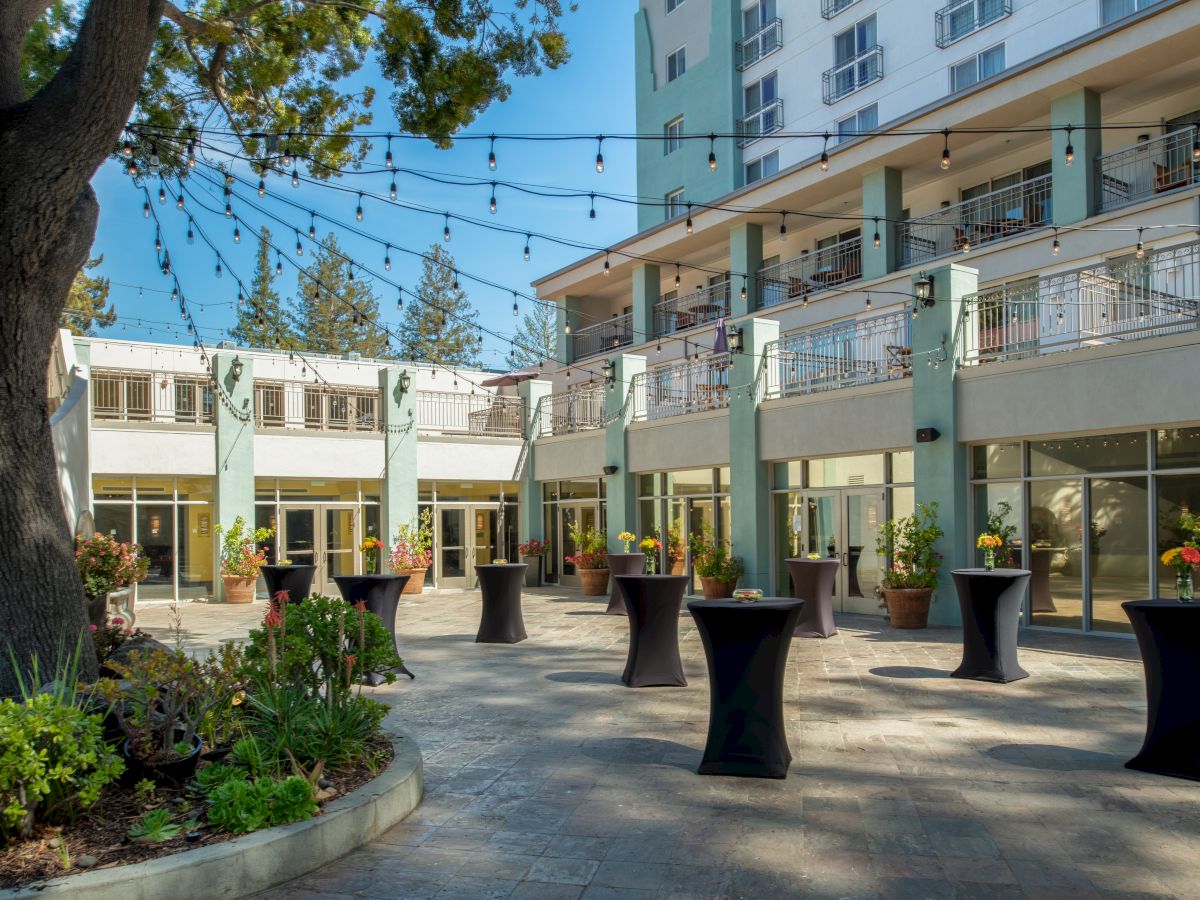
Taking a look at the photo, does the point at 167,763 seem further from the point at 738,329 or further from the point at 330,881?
the point at 738,329

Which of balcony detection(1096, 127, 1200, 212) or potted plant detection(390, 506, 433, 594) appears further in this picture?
potted plant detection(390, 506, 433, 594)

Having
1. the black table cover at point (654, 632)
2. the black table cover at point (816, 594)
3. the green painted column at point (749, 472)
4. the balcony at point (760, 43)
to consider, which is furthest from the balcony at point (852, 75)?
the black table cover at point (654, 632)

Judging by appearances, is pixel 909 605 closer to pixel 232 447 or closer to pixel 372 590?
pixel 372 590

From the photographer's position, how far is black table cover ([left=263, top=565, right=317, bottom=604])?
13492 millimetres

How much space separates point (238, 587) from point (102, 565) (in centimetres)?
865

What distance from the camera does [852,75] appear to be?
899 inches

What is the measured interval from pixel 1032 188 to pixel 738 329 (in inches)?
239

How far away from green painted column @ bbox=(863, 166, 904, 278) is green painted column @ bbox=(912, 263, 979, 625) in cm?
507

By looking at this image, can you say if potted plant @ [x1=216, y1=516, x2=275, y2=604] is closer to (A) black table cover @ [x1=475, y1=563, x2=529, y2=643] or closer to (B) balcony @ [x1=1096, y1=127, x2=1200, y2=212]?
(A) black table cover @ [x1=475, y1=563, x2=529, y2=643]

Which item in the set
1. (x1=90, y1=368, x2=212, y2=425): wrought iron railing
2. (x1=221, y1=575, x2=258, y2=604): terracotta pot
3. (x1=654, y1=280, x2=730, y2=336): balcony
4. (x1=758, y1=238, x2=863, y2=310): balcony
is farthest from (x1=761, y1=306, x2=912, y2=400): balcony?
(x1=90, y1=368, x2=212, y2=425): wrought iron railing

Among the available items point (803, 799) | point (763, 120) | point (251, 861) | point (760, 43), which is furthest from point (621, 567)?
point (760, 43)

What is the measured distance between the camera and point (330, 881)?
4.35 meters

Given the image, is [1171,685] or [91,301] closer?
[1171,685]

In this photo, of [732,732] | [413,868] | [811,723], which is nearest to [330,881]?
[413,868]
